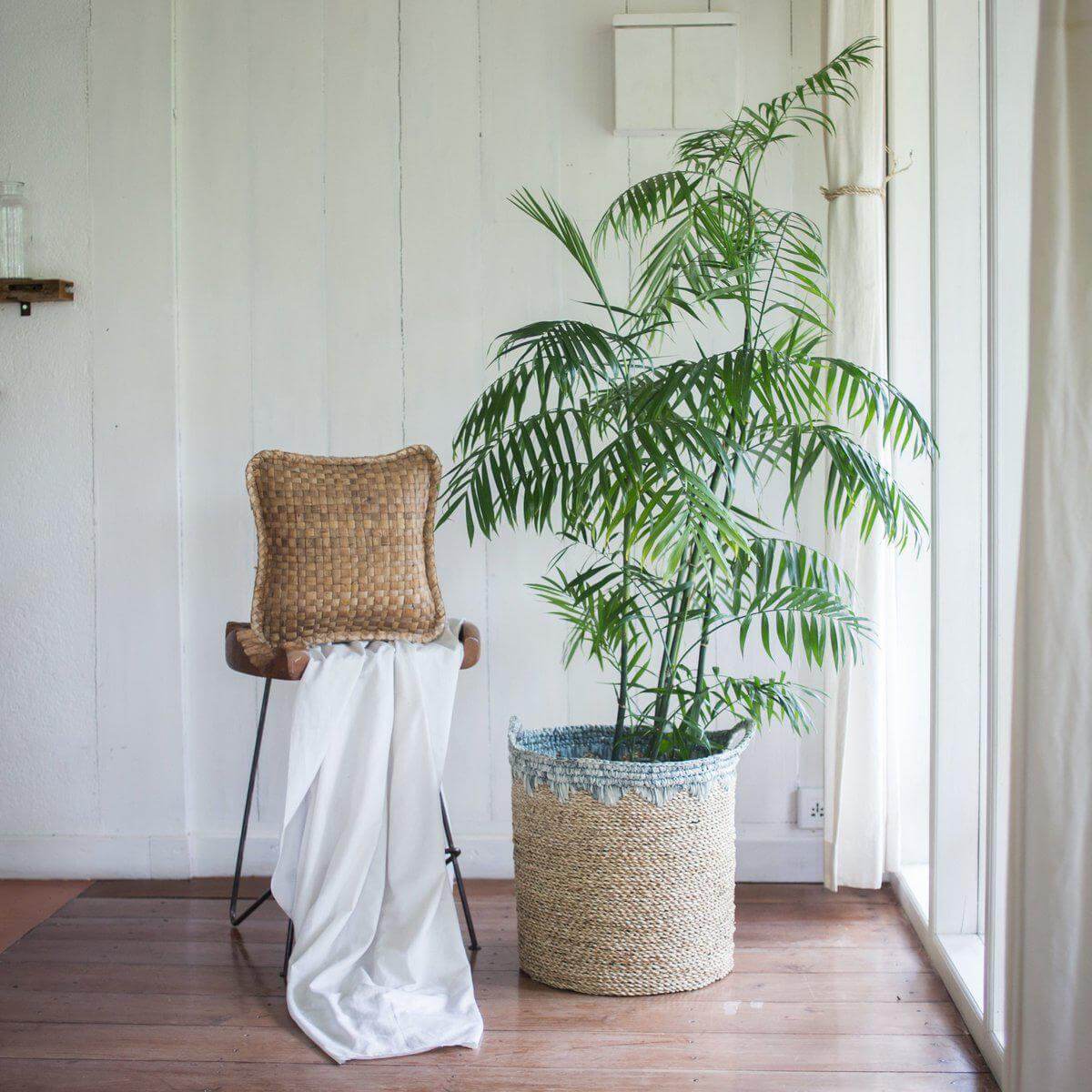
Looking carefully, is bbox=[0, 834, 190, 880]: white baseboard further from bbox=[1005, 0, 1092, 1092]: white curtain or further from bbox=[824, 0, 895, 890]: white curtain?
bbox=[1005, 0, 1092, 1092]: white curtain

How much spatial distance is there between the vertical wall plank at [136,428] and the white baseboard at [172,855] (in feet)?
0.10

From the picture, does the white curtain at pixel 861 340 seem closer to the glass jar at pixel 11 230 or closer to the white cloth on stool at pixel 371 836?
the white cloth on stool at pixel 371 836

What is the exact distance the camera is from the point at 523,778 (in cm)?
215

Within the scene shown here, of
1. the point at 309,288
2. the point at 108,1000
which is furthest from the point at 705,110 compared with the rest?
the point at 108,1000

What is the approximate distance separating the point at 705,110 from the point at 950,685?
1.45 m

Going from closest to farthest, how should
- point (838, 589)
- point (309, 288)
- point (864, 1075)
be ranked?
point (864, 1075) < point (838, 589) < point (309, 288)

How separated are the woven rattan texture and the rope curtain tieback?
133 centimetres

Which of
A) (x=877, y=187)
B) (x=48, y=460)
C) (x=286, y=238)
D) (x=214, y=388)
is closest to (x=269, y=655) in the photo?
Answer: (x=214, y=388)

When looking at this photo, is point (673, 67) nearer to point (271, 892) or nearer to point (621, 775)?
point (621, 775)

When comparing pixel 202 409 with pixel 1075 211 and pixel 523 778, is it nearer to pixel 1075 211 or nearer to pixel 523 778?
pixel 523 778

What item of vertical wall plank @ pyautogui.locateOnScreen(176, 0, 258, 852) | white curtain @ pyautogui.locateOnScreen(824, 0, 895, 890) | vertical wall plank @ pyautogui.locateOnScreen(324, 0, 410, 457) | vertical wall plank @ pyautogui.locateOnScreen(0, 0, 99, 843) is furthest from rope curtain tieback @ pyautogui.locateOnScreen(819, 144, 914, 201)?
vertical wall plank @ pyautogui.locateOnScreen(0, 0, 99, 843)

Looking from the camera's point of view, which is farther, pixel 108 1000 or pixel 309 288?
pixel 309 288

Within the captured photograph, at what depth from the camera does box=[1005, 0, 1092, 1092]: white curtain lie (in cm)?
124

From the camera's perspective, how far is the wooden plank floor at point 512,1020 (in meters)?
1.81
